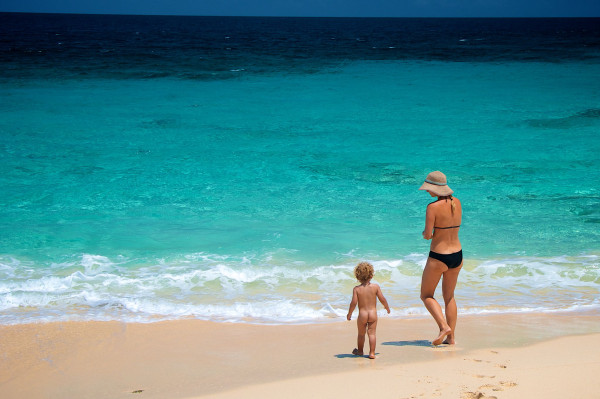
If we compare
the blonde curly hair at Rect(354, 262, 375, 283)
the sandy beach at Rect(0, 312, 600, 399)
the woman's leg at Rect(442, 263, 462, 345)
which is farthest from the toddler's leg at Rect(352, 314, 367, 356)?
the woman's leg at Rect(442, 263, 462, 345)

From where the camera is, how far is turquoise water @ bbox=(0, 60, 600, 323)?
21.1ft

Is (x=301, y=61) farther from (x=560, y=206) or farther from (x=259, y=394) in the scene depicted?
(x=259, y=394)

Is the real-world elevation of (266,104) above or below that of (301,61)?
below

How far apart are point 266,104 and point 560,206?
12.2 m

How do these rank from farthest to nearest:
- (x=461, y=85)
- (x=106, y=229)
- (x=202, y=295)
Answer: (x=461, y=85) < (x=106, y=229) < (x=202, y=295)

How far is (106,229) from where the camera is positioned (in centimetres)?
863

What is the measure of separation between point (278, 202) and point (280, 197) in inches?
11.9

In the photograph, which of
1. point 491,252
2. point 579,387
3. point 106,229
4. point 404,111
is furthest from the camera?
point 404,111

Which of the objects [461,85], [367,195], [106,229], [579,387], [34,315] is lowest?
[579,387]

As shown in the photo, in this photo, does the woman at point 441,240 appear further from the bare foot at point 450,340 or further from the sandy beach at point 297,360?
the sandy beach at point 297,360

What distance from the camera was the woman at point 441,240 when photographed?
4586 mm

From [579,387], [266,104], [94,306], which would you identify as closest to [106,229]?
[94,306]

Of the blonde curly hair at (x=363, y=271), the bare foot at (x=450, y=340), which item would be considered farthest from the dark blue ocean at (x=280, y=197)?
the blonde curly hair at (x=363, y=271)

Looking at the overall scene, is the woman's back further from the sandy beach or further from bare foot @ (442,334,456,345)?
the sandy beach
